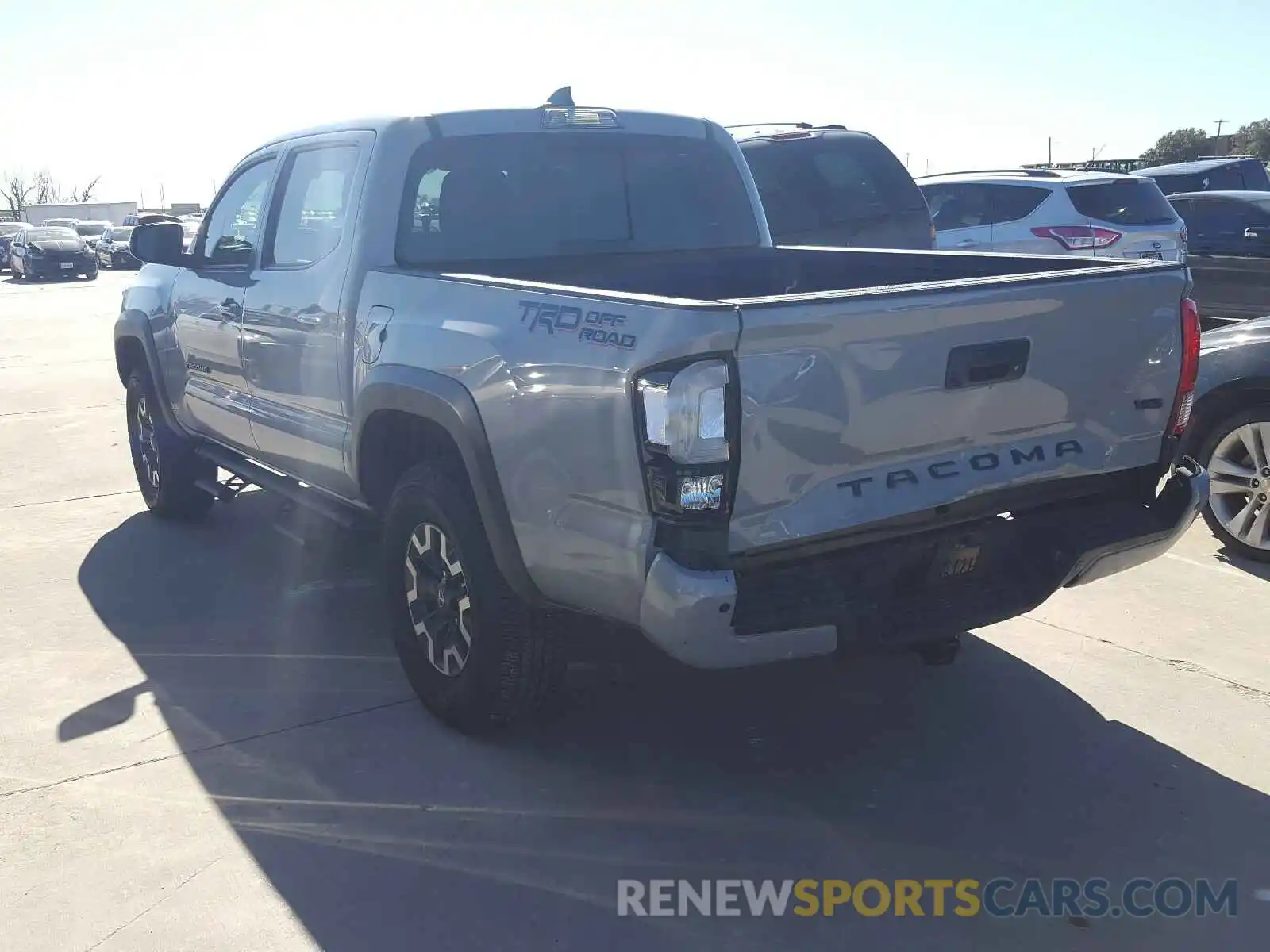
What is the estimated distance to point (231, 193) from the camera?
6.05 m

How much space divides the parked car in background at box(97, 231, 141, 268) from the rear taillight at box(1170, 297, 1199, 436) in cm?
4299

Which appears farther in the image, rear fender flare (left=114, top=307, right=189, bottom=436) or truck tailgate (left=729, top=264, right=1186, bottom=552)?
rear fender flare (left=114, top=307, right=189, bottom=436)

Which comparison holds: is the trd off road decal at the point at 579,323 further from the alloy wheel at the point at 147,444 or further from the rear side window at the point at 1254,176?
the rear side window at the point at 1254,176

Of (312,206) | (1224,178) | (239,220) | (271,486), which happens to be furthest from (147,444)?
(1224,178)

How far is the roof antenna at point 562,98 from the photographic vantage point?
5.08 metres

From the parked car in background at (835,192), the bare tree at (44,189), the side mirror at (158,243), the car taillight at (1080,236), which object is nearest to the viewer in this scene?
the side mirror at (158,243)

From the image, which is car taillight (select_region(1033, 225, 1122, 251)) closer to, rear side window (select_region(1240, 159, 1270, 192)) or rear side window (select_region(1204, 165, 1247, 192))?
rear side window (select_region(1204, 165, 1247, 192))

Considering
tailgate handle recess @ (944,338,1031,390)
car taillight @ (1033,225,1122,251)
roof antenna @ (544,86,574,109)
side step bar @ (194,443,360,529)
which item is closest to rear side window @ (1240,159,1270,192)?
car taillight @ (1033,225,1122,251)

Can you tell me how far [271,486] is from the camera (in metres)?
5.52

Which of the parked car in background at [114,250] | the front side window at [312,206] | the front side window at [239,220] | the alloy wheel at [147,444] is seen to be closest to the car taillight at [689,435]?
the front side window at [312,206]

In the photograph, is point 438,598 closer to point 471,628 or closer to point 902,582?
point 471,628

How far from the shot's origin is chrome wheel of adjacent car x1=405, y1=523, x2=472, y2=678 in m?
4.04

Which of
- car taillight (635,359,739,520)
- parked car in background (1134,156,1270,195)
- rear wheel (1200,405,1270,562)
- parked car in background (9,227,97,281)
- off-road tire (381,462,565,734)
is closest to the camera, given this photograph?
car taillight (635,359,739,520)

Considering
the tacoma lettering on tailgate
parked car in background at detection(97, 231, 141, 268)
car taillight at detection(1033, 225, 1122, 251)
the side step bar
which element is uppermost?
the tacoma lettering on tailgate
